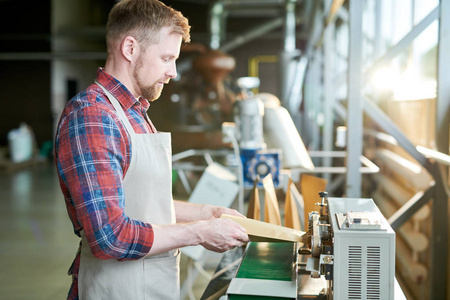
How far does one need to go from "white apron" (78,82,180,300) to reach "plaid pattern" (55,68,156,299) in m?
0.05

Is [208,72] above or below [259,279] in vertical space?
above

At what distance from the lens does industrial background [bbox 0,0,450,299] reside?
7.53 ft

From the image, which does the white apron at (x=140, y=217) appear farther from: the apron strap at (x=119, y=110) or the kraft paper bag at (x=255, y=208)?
the kraft paper bag at (x=255, y=208)

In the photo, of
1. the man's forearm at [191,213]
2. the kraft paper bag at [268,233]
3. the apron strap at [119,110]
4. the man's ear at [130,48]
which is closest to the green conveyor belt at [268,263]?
the kraft paper bag at [268,233]

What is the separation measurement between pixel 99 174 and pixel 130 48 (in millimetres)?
352

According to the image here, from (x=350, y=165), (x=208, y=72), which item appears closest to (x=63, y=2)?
(x=208, y=72)

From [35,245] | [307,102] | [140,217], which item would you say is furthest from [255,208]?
[307,102]

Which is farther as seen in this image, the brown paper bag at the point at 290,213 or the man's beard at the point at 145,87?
the brown paper bag at the point at 290,213

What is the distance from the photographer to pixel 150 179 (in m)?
1.21

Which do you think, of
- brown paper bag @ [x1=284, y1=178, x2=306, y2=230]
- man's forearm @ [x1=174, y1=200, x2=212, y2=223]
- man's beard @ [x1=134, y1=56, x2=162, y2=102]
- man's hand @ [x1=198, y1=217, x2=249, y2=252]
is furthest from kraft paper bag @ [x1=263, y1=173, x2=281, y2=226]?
man's beard @ [x1=134, y1=56, x2=162, y2=102]

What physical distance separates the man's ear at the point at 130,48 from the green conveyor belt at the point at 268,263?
61cm

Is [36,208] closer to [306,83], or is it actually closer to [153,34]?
[306,83]

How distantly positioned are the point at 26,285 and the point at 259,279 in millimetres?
2898

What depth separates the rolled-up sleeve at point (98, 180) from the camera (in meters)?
1.08
